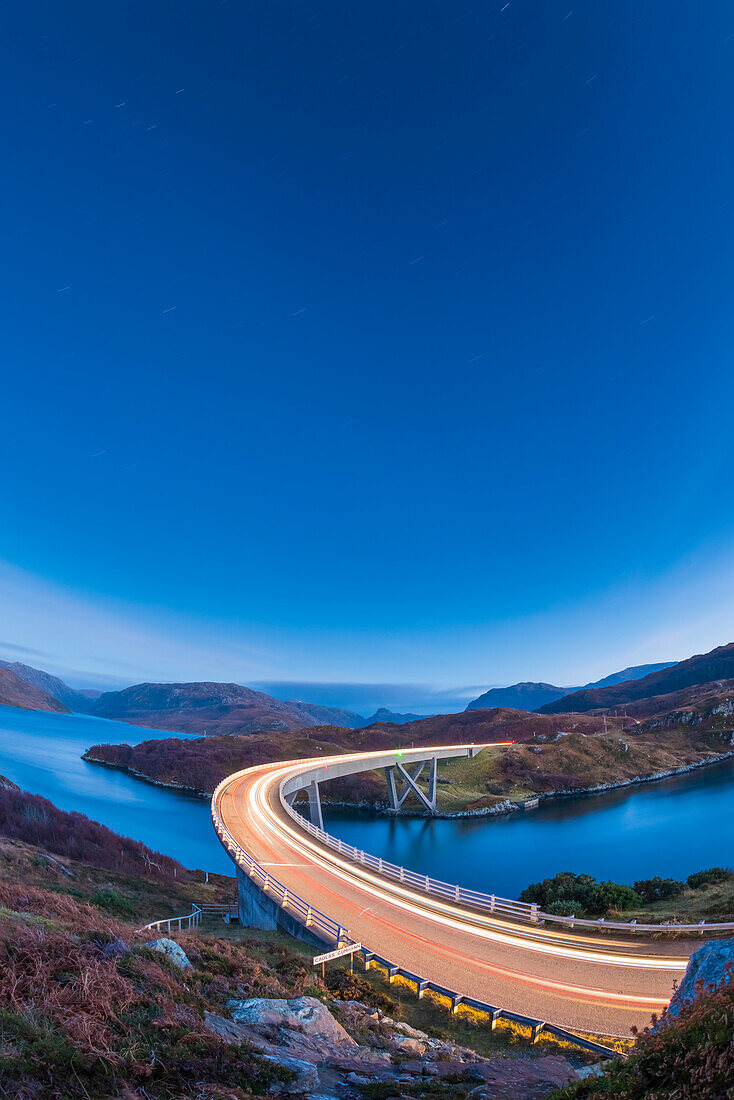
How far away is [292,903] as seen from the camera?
22.4m

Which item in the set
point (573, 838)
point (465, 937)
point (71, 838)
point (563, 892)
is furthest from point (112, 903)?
point (573, 838)

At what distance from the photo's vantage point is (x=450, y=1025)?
14.1 meters

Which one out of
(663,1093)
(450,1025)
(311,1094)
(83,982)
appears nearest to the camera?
(663,1093)

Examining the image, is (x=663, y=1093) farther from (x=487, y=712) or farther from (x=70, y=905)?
(x=487, y=712)

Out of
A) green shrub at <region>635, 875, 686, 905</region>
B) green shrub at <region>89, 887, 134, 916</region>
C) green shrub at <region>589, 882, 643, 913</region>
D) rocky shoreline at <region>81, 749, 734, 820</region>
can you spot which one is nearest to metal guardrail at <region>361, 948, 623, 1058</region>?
green shrub at <region>89, 887, 134, 916</region>

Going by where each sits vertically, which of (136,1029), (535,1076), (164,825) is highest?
(136,1029)

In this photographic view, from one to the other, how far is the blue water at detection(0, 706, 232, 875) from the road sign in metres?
43.1

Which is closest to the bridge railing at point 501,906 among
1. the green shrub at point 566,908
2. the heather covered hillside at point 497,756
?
the green shrub at point 566,908

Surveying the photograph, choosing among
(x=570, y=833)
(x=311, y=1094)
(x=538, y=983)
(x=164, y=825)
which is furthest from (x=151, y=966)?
(x=164, y=825)

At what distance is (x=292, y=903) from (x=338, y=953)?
576 cm

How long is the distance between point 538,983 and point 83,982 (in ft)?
45.9

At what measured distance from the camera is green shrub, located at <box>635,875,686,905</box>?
27969mm

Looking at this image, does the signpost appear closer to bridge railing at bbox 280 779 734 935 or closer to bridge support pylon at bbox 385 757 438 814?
bridge railing at bbox 280 779 734 935

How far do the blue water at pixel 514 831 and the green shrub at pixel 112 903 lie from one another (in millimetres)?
32288
